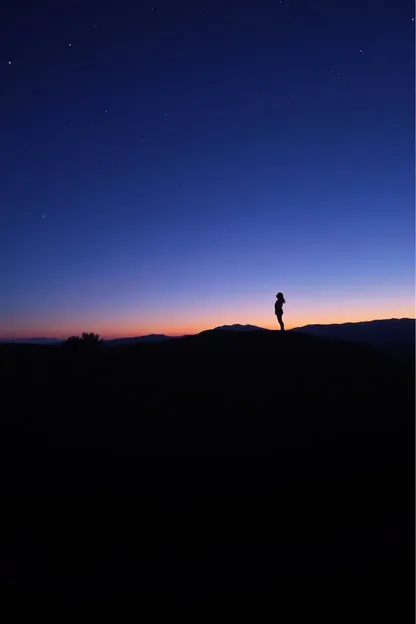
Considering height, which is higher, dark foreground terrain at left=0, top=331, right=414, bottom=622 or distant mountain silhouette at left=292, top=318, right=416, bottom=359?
distant mountain silhouette at left=292, top=318, right=416, bottom=359

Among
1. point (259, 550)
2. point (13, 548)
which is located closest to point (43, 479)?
point (13, 548)

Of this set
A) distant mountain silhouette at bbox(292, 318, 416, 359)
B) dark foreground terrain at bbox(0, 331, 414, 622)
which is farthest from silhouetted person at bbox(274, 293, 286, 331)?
distant mountain silhouette at bbox(292, 318, 416, 359)

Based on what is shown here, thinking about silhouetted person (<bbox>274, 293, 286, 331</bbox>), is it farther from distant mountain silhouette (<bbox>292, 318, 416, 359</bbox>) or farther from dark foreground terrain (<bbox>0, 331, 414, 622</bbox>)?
distant mountain silhouette (<bbox>292, 318, 416, 359</bbox>)

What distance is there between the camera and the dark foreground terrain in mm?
5230

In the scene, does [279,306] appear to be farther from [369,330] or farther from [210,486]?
[369,330]

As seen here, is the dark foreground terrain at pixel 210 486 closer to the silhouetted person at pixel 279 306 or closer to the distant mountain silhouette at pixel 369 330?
the silhouetted person at pixel 279 306

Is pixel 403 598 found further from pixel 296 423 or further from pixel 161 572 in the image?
pixel 296 423

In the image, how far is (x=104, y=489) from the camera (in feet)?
27.0

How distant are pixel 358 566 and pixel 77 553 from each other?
439cm

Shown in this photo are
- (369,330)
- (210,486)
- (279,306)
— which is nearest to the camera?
(210,486)

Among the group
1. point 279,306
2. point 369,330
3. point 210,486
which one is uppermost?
point 369,330

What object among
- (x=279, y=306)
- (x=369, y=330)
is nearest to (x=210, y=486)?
(x=279, y=306)

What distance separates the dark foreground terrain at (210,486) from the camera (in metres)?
5.23

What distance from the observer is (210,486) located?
27.2 ft
